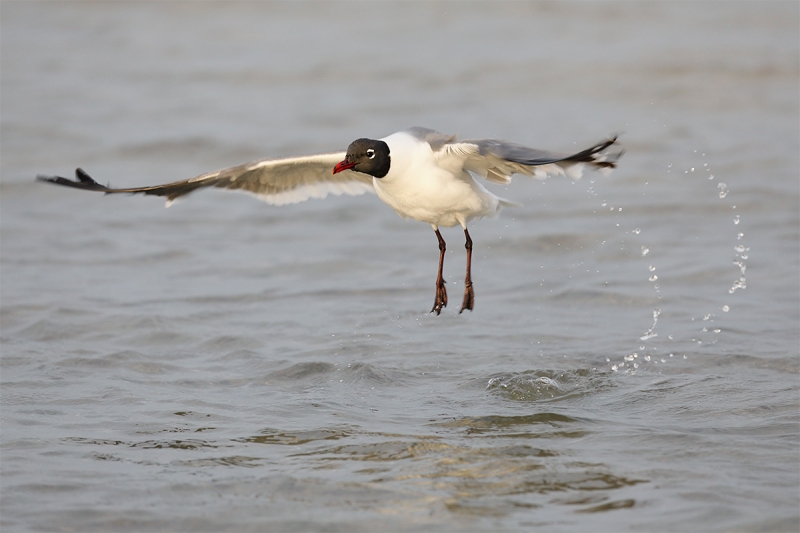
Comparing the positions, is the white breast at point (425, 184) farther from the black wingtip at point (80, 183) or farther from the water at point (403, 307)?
the black wingtip at point (80, 183)

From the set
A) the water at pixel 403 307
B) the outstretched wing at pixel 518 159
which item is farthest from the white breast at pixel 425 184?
the water at pixel 403 307

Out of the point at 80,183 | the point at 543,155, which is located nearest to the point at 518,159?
the point at 543,155

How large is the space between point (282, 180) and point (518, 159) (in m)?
2.70

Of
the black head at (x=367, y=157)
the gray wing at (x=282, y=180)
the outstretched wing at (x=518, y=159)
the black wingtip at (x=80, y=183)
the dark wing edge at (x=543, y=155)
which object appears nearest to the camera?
the dark wing edge at (x=543, y=155)

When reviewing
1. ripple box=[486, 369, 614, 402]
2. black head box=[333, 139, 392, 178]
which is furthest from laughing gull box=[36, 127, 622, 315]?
ripple box=[486, 369, 614, 402]

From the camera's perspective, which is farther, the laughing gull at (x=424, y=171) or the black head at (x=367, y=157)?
the black head at (x=367, y=157)

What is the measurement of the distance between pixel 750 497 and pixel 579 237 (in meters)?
5.89

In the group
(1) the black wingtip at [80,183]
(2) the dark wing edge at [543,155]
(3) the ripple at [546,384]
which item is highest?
(2) the dark wing edge at [543,155]

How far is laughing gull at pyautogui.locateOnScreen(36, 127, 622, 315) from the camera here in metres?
6.68

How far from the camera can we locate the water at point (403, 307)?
5.52 metres

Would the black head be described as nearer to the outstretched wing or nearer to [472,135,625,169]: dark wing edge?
the outstretched wing

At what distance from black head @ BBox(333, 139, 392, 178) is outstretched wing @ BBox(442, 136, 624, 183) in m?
0.45

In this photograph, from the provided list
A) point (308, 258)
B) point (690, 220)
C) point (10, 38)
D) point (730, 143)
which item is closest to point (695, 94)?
point (730, 143)

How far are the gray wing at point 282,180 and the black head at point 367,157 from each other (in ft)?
1.64
